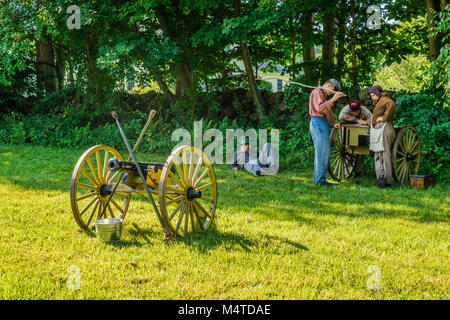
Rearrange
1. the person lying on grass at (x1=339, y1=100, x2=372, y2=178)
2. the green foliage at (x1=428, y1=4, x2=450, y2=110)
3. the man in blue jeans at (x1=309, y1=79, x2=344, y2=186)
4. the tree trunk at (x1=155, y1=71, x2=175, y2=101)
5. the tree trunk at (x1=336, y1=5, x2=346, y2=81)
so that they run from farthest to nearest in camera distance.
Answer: the tree trunk at (x1=155, y1=71, x2=175, y2=101)
the tree trunk at (x1=336, y1=5, x2=346, y2=81)
the person lying on grass at (x1=339, y1=100, x2=372, y2=178)
the green foliage at (x1=428, y1=4, x2=450, y2=110)
the man in blue jeans at (x1=309, y1=79, x2=344, y2=186)

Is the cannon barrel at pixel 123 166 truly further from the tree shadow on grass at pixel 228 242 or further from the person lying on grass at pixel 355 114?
the person lying on grass at pixel 355 114

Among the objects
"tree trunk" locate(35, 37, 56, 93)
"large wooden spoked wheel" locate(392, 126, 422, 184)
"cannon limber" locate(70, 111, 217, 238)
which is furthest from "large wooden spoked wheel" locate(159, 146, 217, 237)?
"tree trunk" locate(35, 37, 56, 93)

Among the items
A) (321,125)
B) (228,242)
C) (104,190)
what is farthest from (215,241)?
(321,125)

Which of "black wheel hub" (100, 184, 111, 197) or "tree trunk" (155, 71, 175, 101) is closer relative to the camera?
"black wheel hub" (100, 184, 111, 197)

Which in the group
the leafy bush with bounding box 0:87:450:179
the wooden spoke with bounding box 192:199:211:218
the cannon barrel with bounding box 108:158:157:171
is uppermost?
the leafy bush with bounding box 0:87:450:179

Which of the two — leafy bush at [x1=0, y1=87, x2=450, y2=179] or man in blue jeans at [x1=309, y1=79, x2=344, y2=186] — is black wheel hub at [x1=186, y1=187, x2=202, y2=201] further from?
leafy bush at [x1=0, y1=87, x2=450, y2=179]

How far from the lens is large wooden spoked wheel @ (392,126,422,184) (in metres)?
8.03

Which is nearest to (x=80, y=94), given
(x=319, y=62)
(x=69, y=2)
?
Answer: (x=69, y=2)

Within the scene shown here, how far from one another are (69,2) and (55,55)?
530cm

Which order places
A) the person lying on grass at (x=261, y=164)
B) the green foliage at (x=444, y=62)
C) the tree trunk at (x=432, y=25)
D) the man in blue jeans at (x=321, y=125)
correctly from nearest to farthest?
the man in blue jeans at (x=321, y=125) → the green foliage at (x=444, y=62) → the person lying on grass at (x=261, y=164) → the tree trunk at (x=432, y=25)

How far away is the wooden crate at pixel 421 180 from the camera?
25.7 ft
